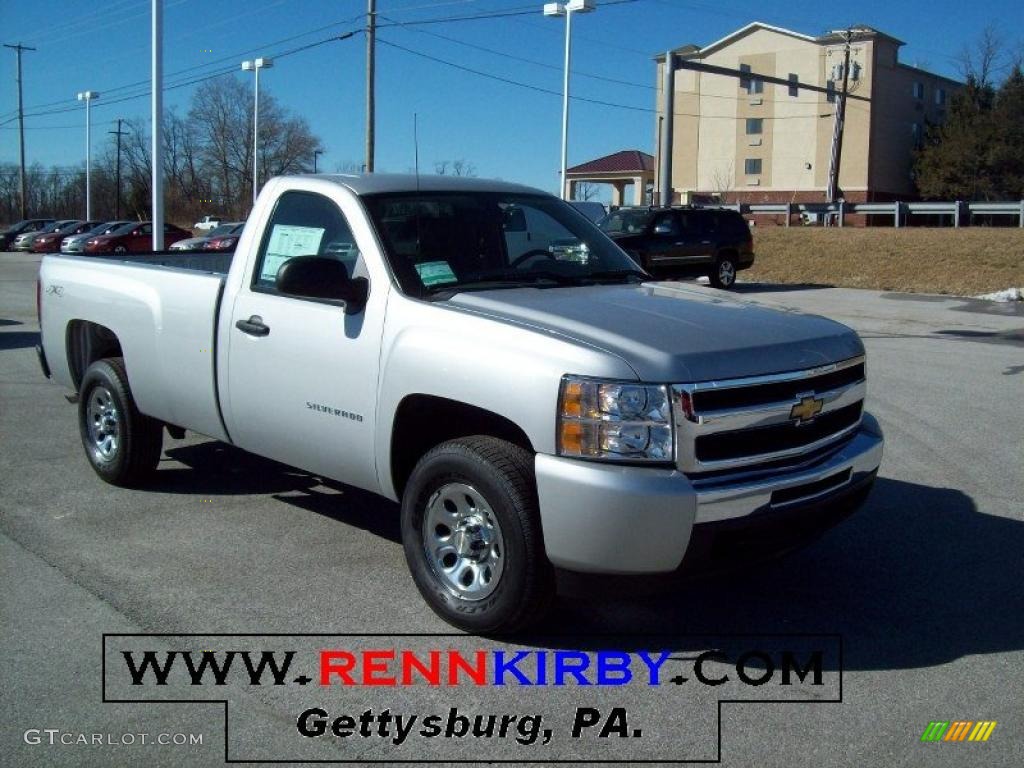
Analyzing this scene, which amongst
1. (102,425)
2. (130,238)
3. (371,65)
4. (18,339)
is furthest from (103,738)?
(130,238)

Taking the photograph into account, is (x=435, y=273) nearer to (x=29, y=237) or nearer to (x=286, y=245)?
(x=286, y=245)

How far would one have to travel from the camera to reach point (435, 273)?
5148 millimetres

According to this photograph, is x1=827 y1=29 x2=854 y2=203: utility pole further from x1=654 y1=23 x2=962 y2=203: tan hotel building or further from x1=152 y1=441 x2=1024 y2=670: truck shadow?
x1=152 y1=441 x2=1024 y2=670: truck shadow

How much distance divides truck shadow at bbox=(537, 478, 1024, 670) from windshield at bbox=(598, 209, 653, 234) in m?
18.2

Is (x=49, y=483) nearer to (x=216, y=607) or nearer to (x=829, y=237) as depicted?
(x=216, y=607)

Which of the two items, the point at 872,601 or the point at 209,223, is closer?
the point at 872,601

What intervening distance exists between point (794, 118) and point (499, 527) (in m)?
68.6

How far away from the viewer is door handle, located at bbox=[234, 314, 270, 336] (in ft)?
17.9

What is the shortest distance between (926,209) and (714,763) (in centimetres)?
3935

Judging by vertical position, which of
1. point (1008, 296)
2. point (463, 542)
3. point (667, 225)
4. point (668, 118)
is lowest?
point (463, 542)

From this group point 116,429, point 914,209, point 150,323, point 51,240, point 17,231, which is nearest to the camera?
point 150,323

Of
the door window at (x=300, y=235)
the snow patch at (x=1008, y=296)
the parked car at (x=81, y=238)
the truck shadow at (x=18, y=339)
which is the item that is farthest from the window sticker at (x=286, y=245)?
the parked car at (x=81, y=238)

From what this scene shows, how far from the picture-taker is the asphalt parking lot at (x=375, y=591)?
3889 millimetres

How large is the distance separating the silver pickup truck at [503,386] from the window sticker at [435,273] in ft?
0.05
